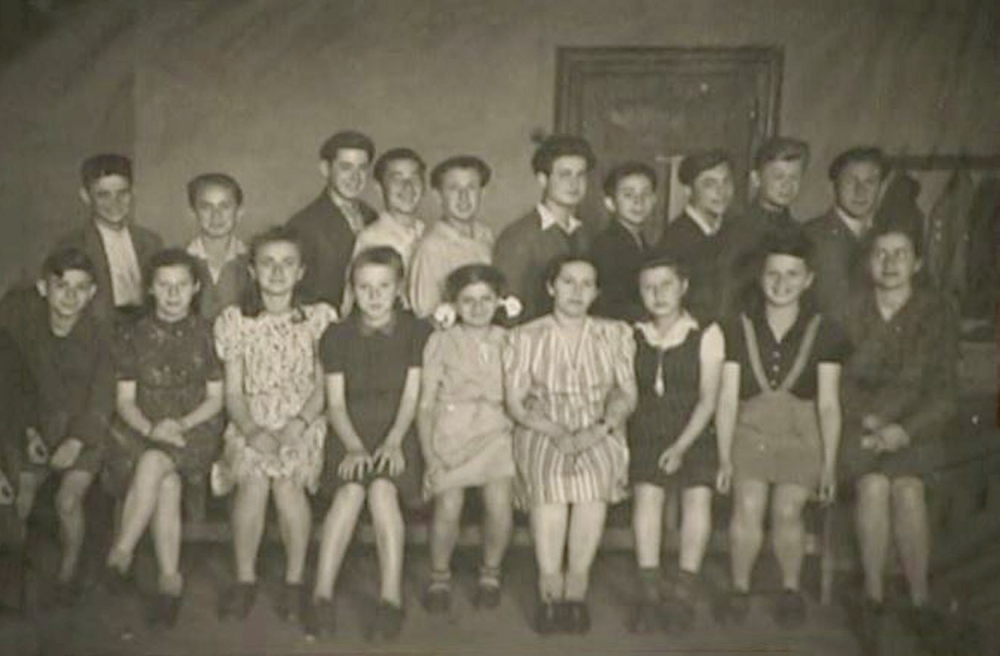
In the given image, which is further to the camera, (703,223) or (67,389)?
(67,389)

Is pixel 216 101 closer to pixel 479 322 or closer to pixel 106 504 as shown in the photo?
pixel 479 322

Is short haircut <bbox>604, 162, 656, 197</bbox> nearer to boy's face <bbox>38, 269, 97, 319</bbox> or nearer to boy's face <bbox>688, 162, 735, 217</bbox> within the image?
boy's face <bbox>688, 162, 735, 217</bbox>

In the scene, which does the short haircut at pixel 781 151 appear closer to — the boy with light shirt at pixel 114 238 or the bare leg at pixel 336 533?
the bare leg at pixel 336 533

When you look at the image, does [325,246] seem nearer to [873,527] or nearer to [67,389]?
[67,389]

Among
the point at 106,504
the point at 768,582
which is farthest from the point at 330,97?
the point at 768,582

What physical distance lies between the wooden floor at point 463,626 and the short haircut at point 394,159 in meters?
0.98

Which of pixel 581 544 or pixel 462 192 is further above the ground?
pixel 462 192

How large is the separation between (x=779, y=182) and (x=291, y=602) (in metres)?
1.67

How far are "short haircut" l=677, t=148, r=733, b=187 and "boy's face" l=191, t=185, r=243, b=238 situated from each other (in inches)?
45.1

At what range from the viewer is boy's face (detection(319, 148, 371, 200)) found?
3.27 meters

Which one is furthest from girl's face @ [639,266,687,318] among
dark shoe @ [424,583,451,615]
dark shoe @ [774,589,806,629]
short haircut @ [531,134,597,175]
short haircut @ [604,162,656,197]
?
dark shoe @ [424,583,451,615]

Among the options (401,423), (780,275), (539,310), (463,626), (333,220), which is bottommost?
(463,626)

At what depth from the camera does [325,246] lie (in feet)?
10.8

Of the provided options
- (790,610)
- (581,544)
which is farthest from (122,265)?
(790,610)
